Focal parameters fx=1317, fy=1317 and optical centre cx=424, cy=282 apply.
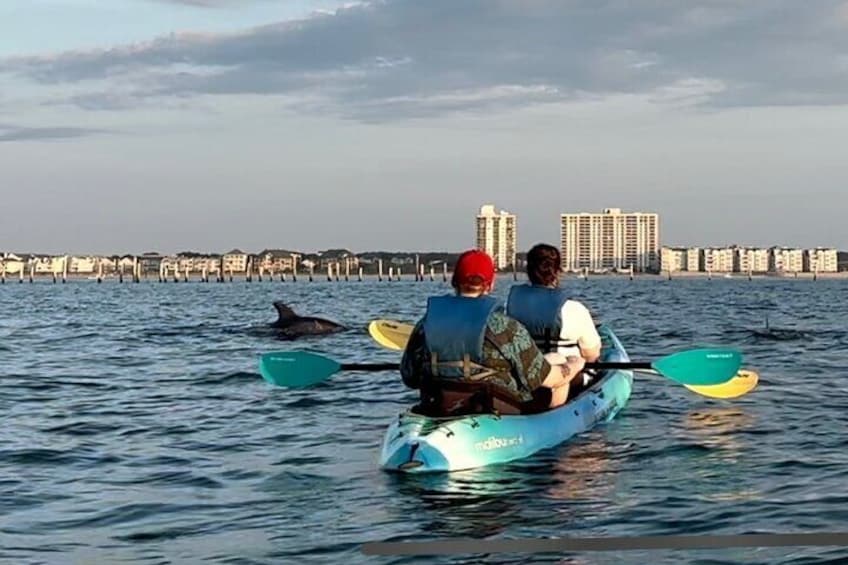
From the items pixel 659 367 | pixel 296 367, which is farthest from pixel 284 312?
pixel 659 367

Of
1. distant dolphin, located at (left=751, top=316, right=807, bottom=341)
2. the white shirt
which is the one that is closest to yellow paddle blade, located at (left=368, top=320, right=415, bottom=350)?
the white shirt

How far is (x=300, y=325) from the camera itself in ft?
120

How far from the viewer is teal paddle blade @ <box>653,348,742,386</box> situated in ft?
48.7

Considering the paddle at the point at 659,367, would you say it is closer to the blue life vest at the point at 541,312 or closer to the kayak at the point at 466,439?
the blue life vest at the point at 541,312

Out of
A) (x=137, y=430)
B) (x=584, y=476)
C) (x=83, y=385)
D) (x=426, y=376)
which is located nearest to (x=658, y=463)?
(x=584, y=476)

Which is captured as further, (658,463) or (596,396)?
(596,396)

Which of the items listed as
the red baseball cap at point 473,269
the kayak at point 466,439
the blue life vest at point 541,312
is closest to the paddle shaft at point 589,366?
the blue life vest at point 541,312

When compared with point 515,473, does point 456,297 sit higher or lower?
higher

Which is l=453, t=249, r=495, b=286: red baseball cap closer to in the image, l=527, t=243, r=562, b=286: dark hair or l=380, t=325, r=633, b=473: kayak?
l=380, t=325, r=633, b=473: kayak

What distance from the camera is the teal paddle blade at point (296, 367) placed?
14.8 metres

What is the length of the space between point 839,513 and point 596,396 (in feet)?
17.1

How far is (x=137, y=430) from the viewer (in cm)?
1551

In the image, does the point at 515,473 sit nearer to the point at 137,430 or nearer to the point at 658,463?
the point at 658,463

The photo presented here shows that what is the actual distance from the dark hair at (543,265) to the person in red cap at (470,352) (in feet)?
5.68
